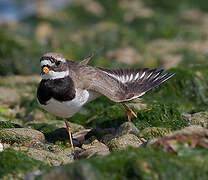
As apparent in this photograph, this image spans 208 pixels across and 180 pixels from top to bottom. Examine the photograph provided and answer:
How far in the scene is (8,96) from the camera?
29.3ft

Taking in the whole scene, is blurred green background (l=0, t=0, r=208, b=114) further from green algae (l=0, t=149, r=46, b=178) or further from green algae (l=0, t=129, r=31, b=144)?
green algae (l=0, t=149, r=46, b=178)

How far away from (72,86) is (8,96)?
3718 mm

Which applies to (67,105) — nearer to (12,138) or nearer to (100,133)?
(12,138)

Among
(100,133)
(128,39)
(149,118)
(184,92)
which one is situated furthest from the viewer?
(128,39)

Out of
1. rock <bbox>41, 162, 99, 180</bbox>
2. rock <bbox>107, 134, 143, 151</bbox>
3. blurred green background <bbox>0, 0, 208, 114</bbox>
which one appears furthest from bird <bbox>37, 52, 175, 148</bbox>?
rock <bbox>41, 162, 99, 180</bbox>

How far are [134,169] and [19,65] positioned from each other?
30.1ft

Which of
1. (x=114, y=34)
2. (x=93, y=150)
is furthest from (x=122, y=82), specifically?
(x=114, y=34)

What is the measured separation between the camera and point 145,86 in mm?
6473

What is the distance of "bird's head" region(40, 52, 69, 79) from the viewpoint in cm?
554

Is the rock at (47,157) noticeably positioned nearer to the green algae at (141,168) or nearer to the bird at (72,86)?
the bird at (72,86)

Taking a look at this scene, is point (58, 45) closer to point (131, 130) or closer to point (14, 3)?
point (131, 130)

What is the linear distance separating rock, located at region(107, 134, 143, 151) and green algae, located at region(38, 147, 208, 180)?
138 cm

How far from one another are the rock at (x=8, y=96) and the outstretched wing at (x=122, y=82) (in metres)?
2.91


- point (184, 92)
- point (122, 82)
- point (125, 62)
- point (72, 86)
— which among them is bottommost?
point (125, 62)
